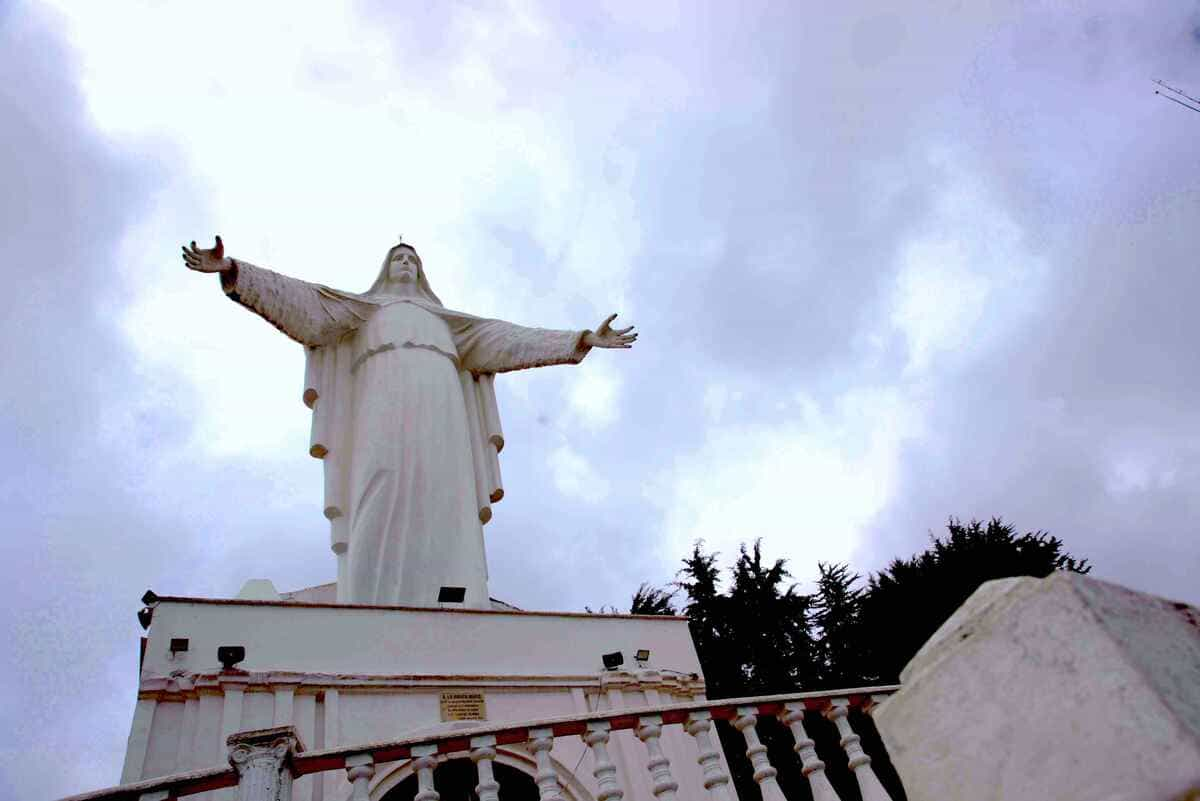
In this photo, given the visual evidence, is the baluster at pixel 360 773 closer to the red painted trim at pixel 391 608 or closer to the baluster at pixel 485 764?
the baluster at pixel 485 764

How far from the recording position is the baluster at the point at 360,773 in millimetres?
3309

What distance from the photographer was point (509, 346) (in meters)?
10.3

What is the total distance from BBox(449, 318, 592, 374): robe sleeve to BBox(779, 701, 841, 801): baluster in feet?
20.7

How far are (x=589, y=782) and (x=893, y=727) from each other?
13.7 ft

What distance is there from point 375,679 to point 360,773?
2524 millimetres

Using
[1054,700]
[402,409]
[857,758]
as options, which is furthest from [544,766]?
[402,409]

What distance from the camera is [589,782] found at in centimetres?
559

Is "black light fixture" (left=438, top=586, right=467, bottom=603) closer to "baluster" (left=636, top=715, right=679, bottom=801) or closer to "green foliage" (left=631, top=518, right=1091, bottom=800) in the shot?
"baluster" (left=636, top=715, right=679, bottom=801)

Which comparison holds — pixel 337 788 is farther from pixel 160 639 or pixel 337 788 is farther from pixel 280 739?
pixel 280 739

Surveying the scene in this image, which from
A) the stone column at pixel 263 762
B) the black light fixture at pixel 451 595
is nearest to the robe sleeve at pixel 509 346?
the black light fixture at pixel 451 595

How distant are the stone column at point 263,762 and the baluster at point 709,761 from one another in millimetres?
Result: 1666

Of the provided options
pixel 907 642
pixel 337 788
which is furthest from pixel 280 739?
pixel 907 642

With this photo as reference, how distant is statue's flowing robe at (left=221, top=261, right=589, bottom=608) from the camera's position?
7.99 meters

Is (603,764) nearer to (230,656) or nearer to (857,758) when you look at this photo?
(857,758)
